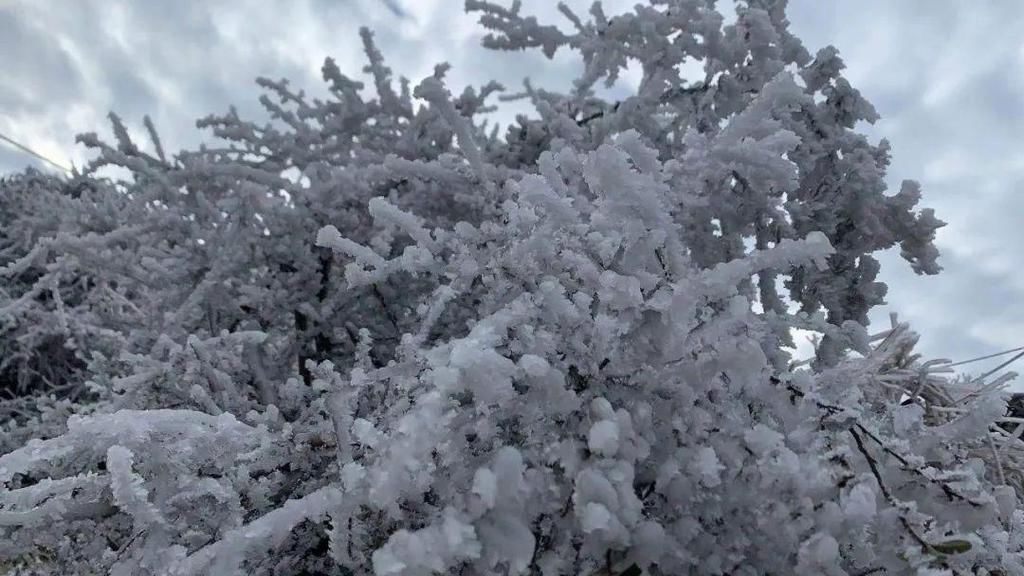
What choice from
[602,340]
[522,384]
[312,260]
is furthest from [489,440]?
[312,260]

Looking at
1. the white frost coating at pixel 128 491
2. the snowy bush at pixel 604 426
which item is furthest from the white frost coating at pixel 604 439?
the white frost coating at pixel 128 491

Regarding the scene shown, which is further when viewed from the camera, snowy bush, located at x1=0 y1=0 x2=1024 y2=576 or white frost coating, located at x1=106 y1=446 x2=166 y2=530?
white frost coating, located at x1=106 y1=446 x2=166 y2=530

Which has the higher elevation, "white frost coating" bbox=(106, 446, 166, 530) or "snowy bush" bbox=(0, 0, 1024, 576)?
"snowy bush" bbox=(0, 0, 1024, 576)

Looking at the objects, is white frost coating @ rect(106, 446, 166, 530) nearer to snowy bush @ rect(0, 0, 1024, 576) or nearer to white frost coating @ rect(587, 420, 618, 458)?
snowy bush @ rect(0, 0, 1024, 576)

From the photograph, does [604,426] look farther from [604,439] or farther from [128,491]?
[128,491]

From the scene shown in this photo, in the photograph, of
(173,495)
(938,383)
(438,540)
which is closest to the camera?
(438,540)

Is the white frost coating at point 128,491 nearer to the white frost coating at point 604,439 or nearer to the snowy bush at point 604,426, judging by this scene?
the snowy bush at point 604,426

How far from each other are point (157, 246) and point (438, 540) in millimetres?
3422

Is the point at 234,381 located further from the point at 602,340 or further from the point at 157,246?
the point at 602,340

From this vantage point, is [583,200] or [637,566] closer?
[637,566]

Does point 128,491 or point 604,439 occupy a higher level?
point 604,439

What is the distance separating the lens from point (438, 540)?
777 mm

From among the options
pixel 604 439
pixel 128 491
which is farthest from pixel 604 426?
pixel 128 491

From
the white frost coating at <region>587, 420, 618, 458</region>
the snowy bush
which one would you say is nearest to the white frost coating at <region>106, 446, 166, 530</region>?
the snowy bush
